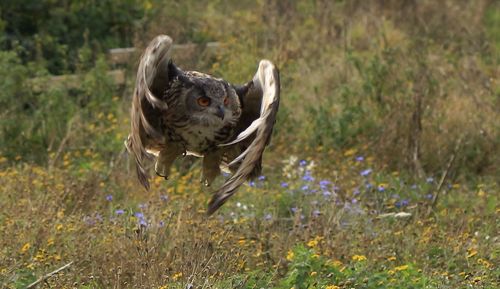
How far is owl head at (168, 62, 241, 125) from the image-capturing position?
5.23 meters

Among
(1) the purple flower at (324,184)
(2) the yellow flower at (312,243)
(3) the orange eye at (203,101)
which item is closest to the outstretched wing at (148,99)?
(3) the orange eye at (203,101)

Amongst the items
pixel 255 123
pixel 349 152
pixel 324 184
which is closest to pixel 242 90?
pixel 255 123

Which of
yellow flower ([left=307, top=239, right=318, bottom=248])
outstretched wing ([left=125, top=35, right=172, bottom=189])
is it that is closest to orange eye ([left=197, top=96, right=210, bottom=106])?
outstretched wing ([left=125, top=35, right=172, bottom=189])

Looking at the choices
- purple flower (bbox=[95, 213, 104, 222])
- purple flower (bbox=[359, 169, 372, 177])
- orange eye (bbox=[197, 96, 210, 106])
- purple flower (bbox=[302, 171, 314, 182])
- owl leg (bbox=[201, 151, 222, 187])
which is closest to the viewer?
orange eye (bbox=[197, 96, 210, 106])

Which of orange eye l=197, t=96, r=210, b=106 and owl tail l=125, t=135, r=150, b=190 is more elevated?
orange eye l=197, t=96, r=210, b=106

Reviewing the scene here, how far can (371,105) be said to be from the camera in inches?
408

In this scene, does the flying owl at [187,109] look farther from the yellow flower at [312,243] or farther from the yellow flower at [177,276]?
the yellow flower at [312,243]

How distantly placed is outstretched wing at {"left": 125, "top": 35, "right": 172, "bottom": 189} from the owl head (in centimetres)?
10

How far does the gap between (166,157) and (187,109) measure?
53 cm

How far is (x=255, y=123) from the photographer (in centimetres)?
488

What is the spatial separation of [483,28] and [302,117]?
220 inches

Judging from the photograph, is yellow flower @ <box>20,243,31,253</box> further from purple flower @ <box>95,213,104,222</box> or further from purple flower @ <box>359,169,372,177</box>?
purple flower @ <box>359,169,372,177</box>

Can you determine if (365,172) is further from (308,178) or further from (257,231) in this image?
(257,231)

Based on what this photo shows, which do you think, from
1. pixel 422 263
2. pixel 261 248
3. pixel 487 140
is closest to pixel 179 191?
pixel 261 248
